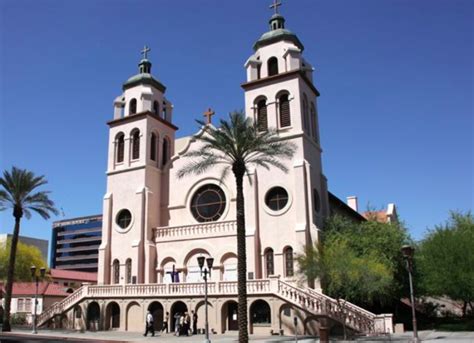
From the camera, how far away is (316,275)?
89.5 ft

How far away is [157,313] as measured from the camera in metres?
34.3

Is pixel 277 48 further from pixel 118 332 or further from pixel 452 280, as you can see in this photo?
pixel 118 332

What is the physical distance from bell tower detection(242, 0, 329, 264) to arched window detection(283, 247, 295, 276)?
0.88 meters

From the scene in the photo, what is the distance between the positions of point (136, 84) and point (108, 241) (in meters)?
14.4

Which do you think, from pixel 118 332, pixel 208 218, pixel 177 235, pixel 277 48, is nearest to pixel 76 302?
pixel 118 332

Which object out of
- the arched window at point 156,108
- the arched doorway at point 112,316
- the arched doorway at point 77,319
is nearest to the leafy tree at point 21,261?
the arched doorway at point 77,319

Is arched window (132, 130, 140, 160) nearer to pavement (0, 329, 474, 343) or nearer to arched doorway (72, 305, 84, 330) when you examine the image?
arched doorway (72, 305, 84, 330)

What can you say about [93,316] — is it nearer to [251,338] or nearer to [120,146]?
[251,338]

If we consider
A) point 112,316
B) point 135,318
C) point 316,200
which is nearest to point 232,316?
point 135,318

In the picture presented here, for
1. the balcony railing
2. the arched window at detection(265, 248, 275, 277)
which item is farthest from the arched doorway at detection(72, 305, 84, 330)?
the arched window at detection(265, 248, 275, 277)

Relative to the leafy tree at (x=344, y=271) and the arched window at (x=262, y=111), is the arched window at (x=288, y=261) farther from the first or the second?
the arched window at (x=262, y=111)

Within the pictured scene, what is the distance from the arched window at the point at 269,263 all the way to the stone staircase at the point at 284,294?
3.61 meters

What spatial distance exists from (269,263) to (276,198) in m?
4.70

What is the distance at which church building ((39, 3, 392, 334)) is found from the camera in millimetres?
30359
